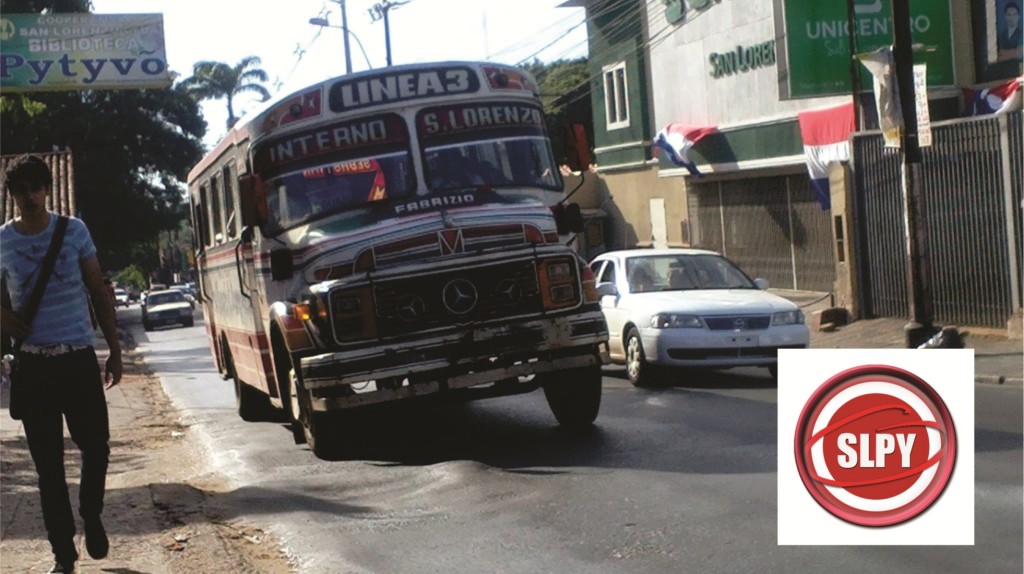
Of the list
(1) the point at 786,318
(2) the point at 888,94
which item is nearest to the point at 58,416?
(1) the point at 786,318

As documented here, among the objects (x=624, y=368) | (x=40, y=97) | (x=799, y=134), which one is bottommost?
(x=624, y=368)

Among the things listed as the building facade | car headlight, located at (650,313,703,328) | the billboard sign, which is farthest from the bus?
the billboard sign

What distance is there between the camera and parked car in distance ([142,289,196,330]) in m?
56.1

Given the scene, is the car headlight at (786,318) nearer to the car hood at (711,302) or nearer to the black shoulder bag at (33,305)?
the car hood at (711,302)

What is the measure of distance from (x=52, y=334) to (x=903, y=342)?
45.9ft

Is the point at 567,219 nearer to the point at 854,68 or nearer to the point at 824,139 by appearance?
the point at 854,68

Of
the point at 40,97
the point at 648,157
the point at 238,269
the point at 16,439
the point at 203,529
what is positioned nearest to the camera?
the point at 203,529

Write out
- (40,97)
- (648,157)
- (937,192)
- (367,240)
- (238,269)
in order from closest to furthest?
(367,240), (238,269), (937,192), (648,157), (40,97)

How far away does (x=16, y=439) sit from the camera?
16109 mm

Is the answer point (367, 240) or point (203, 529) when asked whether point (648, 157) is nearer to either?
point (367, 240)

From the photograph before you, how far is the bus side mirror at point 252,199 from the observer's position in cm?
1184

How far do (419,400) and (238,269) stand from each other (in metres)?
3.28

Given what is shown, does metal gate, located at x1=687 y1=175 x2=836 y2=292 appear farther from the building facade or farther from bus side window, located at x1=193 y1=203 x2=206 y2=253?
bus side window, located at x1=193 y1=203 x2=206 y2=253

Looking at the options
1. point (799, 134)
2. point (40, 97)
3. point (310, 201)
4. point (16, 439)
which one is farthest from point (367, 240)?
point (40, 97)
